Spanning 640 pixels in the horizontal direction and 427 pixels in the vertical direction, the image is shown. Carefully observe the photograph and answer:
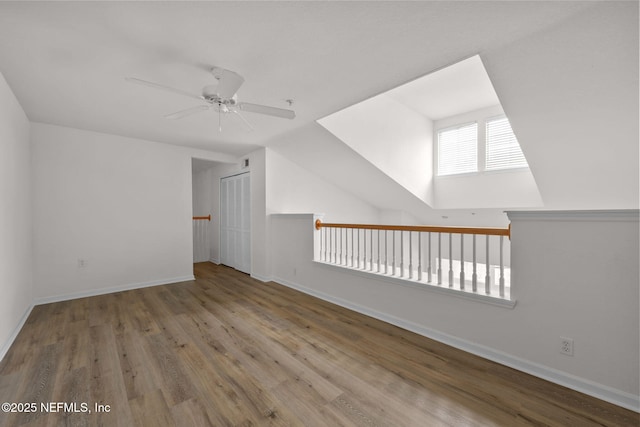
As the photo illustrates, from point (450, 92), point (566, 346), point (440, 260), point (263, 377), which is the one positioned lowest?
point (263, 377)

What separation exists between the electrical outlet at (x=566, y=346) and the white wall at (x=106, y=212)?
16.4 ft

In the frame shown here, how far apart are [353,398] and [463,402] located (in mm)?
685

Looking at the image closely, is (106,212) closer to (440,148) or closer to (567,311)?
(567,311)

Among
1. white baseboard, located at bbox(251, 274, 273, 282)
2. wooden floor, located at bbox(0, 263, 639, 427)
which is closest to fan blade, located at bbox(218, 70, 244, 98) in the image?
wooden floor, located at bbox(0, 263, 639, 427)

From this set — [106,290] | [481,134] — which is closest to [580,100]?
[481,134]

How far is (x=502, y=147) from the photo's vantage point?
4.24 meters

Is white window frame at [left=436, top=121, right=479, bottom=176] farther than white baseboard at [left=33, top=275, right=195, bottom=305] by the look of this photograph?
Yes

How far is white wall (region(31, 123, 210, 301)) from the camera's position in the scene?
3656 mm

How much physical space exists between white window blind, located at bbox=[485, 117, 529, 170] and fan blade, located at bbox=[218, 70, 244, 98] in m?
4.00

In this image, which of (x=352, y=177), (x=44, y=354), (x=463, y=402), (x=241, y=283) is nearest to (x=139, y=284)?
(x=241, y=283)

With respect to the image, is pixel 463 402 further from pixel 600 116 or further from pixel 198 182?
pixel 198 182

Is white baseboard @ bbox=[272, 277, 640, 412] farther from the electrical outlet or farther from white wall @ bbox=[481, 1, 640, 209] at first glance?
white wall @ bbox=[481, 1, 640, 209]

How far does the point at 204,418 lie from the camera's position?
1595 mm

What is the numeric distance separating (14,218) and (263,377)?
301 centimetres
